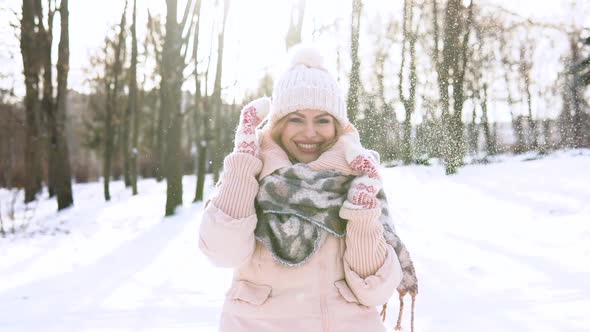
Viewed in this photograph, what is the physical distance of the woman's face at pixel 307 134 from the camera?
6.36 ft

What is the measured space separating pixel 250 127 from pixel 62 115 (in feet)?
46.0

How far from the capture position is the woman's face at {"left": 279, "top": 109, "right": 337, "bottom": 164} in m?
A: 1.94

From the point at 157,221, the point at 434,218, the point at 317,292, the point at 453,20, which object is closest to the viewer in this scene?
the point at 317,292

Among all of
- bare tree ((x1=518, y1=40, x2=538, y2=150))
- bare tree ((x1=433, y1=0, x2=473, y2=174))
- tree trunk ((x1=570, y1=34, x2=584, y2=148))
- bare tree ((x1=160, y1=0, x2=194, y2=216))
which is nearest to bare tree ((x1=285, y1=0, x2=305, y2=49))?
bare tree ((x1=160, y1=0, x2=194, y2=216))

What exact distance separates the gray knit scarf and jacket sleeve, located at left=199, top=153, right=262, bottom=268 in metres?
0.05

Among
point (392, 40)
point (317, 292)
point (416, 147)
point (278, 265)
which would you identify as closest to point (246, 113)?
point (278, 265)

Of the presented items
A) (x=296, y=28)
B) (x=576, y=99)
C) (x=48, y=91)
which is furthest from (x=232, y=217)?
(x=576, y=99)

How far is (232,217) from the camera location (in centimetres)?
170

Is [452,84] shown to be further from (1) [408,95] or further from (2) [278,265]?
(2) [278,265]

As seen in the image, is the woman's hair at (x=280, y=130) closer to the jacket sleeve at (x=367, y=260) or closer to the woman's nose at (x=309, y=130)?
the woman's nose at (x=309, y=130)

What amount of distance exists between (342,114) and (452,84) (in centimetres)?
1454

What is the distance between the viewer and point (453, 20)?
15367 millimetres

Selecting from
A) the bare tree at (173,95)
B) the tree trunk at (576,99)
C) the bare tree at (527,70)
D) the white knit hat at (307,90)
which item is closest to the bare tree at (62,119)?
the bare tree at (173,95)

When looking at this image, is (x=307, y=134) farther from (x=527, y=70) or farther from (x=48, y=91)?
(x=527, y=70)
